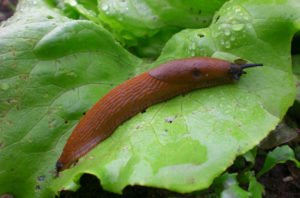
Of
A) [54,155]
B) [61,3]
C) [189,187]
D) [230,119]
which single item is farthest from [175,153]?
[61,3]

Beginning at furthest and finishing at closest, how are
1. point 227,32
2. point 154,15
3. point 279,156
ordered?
1. point 154,15
2. point 227,32
3. point 279,156

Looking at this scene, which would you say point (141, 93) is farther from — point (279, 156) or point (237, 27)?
point (279, 156)

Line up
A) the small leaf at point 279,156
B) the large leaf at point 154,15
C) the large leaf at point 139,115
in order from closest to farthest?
the large leaf at point 139,115 < the small leaf at point 279,156 < the large leaf at point 154,15

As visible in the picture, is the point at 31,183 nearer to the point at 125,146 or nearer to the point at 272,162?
the point at 125,146

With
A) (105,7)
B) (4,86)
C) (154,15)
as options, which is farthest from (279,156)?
(4,86)

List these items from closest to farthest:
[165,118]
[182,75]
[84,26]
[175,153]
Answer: [175,153] < [165,118] < [182,75] < [84,26]

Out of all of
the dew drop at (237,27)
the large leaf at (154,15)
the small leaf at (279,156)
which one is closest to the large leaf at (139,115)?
the dew drop at (237,27)

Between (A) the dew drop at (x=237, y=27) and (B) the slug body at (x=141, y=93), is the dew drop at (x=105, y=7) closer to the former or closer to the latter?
(B) the slug body at (x=141, y=93)

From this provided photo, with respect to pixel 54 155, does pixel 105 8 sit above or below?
above
